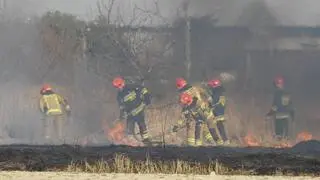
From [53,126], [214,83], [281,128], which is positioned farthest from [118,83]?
[281,128]

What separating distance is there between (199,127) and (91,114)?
4.04 m

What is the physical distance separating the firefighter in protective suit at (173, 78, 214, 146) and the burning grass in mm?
4493

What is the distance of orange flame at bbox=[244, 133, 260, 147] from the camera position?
21416 mm

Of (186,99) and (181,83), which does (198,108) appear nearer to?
(186,99)

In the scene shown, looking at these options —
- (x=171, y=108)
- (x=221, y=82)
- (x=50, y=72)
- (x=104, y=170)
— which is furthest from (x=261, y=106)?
(x=104, y=170)

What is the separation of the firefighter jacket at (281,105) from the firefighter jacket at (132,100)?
156 inches

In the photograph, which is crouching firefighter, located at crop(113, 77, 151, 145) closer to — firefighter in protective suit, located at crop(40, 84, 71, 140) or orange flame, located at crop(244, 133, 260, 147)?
firefighter in protective suit, located at crop(40, 84, 71, 140)

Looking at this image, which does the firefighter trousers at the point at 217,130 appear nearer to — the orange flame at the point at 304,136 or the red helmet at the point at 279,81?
the orange flame at the point at 304,136

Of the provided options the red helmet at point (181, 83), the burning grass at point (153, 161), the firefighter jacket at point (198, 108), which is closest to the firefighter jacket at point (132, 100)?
the red helmet at point (181, 83)

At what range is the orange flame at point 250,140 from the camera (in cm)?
2142

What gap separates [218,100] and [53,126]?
17.2 feet

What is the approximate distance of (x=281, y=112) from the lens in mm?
21859

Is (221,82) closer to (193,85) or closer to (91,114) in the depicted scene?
(193,85)

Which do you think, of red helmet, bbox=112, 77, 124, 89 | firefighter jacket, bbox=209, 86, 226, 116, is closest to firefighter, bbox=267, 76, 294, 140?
firefighter jacket, bbox=209, 86, 226, 116
